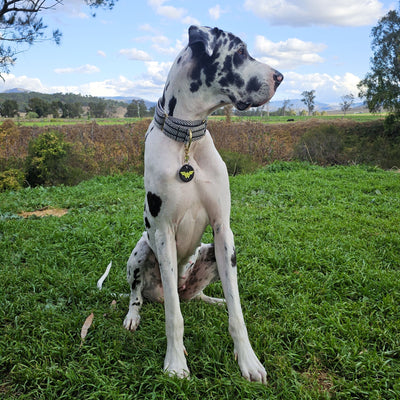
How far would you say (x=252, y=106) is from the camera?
6.22 feet

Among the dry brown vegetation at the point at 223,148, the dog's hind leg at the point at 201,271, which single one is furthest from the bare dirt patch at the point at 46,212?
the dog's hind leg at the point at 201,271

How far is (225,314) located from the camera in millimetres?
2496

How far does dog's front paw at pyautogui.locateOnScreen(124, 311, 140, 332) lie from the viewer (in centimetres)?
239

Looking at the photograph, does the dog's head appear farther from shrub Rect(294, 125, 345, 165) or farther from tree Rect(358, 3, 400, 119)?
tree Rect(358, 3, 400, 119)

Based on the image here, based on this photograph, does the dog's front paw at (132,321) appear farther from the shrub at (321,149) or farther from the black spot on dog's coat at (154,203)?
the shrub at (321,149)

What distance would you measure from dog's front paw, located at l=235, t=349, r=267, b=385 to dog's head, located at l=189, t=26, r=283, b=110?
1402 mm

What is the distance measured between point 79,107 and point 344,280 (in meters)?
47.4

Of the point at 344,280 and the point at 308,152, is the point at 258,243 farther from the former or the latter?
the point at 308,152

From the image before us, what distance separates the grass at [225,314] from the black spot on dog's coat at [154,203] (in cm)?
88

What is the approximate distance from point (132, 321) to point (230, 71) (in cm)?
177

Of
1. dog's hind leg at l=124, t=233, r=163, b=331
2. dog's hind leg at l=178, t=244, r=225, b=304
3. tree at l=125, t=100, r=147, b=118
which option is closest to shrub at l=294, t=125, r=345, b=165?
dog's hind leg at l=178, t=244, r=225, b=304

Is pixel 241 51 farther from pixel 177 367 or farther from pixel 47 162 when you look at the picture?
pixel 47 162

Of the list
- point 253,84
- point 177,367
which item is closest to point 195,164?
point 253,84

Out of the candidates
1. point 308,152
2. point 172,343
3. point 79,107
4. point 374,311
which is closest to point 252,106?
point 172,343
